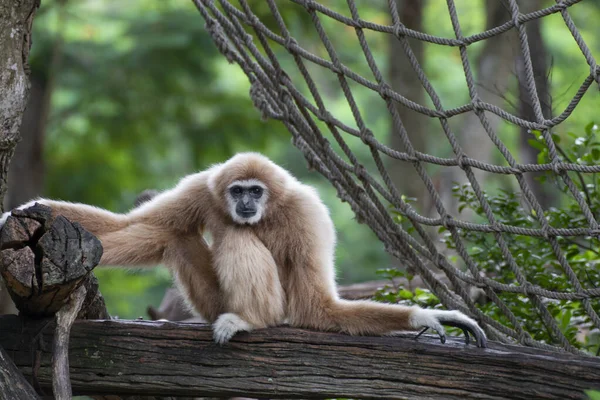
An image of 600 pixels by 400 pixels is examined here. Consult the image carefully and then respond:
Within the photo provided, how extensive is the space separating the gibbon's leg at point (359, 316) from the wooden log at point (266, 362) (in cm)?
10

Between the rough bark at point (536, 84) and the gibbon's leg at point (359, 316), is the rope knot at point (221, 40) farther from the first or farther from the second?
the rough bark at point (536, 84)

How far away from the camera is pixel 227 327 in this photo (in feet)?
14.6

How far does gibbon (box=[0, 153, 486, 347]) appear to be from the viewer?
4.58 meters

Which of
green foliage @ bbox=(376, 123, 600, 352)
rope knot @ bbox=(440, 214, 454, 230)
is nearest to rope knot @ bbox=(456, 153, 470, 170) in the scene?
rope knot @ bbox=(440, 214, 454, 230)

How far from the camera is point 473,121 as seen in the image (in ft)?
34.1

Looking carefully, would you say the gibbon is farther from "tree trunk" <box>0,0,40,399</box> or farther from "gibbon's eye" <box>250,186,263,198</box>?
"tree trunk" <box>0,0,40,399</box>

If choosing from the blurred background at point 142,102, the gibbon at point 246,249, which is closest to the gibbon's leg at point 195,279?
the gibbon at point 246,249

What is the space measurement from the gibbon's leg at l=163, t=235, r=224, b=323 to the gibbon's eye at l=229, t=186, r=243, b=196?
1.53 ft

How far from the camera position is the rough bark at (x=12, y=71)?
422 centimetres

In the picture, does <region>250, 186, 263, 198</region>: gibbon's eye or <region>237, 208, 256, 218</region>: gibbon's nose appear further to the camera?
<region>250, 186, 263, 198</region>: gibbon's eye

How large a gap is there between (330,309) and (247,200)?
895 mm

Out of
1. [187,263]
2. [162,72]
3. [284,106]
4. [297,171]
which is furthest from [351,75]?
[297,171]

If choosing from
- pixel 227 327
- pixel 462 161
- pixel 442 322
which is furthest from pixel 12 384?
pixel 462 161

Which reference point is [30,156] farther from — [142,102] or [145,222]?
[145,222]
